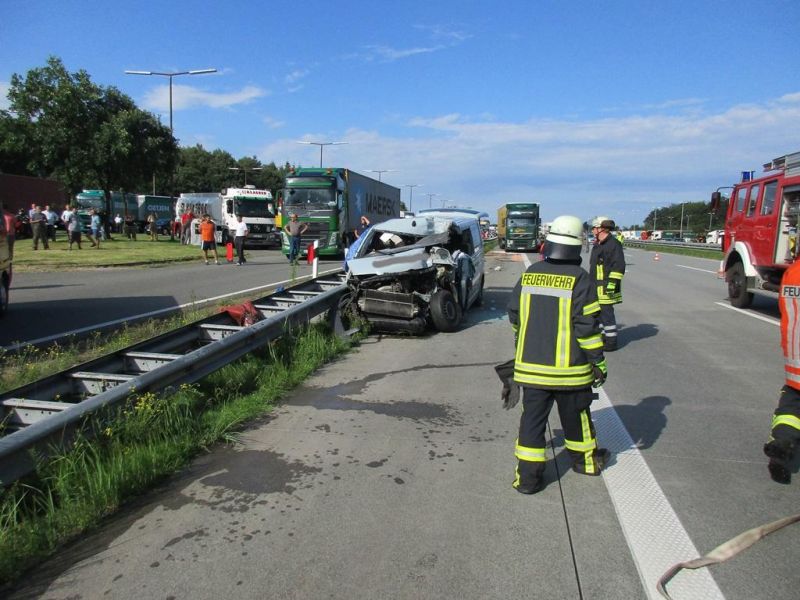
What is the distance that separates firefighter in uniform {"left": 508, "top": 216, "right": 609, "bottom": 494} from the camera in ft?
12.1

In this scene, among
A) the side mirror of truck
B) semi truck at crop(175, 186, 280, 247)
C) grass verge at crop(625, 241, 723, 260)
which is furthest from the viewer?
grass verge at crop(625, 241, 723, 260)

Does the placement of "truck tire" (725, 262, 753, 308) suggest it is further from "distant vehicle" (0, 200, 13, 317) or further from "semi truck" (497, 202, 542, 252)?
"semi truck" (497, 202, 542, 252)

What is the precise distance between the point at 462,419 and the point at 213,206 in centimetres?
3522

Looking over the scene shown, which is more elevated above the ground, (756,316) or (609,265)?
(609,265)

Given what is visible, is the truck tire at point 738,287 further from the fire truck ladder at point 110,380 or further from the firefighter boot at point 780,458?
the fire truck ladder at point 110,380

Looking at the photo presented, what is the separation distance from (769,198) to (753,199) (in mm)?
737

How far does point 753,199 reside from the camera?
468 inches

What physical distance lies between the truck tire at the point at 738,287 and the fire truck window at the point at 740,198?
1.20 meters

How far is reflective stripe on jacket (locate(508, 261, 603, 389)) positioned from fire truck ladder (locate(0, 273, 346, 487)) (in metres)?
2.68

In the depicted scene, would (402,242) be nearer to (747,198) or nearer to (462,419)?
(462,419)

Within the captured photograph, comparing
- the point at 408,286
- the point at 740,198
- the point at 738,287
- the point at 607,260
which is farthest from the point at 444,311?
the point at 740,198

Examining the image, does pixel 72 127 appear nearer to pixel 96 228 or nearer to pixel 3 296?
pixel 96 228

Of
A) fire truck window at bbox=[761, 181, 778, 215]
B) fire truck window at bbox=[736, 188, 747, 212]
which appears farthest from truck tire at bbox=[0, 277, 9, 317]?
fire truck window at bbox=[736, 188, 747, 212]

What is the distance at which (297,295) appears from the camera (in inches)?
355
